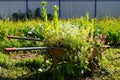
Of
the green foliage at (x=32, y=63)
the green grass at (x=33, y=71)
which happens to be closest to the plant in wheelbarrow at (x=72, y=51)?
the green grass at (x=33, y=71)

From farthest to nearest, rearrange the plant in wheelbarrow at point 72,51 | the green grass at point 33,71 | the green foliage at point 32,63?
1. the green foliage at point 32,63
2. the green grass at point 33,71
3. the plant in wheelbarrow at point 72,51

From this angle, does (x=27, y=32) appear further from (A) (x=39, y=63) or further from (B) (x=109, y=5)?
(B) (x=109, y=5)

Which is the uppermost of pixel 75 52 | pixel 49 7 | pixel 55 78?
pixel 49 7

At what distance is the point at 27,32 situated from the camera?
9891 millimetres

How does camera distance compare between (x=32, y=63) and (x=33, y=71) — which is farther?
(x=32, y=63)

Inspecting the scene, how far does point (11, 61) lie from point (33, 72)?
0.83 meters

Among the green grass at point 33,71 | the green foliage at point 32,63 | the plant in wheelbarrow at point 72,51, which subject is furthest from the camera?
the green foliage at point 32,63

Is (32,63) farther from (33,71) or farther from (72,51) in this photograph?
(72,51)

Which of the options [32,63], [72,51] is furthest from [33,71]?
[72,51]

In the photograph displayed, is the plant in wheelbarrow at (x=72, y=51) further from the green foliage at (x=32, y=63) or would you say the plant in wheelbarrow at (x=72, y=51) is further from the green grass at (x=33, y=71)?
the green foliage at (x=32, y=63)

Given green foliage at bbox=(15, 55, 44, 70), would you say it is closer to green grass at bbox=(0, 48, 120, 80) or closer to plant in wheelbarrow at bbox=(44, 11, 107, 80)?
green grass at bbox=(0, 48, 120, 80)

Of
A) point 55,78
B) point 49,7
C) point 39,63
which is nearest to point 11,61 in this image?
point 39,63

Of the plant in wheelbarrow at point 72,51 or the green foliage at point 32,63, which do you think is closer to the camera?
the plant in wheelbarrow at point 72,51

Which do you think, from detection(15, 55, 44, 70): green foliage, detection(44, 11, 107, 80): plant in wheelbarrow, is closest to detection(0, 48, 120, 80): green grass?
detection(15, 55, 44, 70): green foliage
